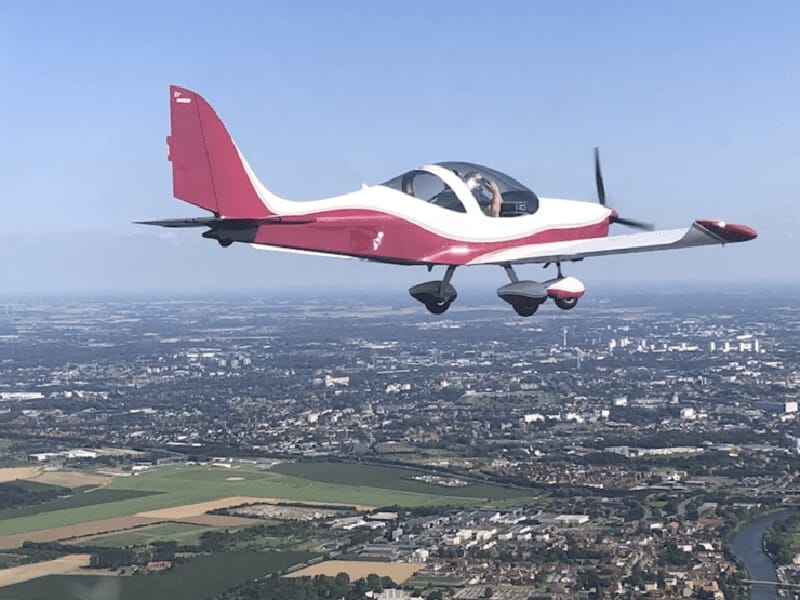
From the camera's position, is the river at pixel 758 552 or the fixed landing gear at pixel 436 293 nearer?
the fixed landing gear at pixel 436 293

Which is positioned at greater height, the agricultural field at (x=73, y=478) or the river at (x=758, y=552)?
the river at (x=758, y=552)

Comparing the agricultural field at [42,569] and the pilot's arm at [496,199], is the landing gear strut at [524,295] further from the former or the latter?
the agricultural field at [42,569]

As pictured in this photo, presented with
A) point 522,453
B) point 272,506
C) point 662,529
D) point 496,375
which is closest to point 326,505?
point 272,506

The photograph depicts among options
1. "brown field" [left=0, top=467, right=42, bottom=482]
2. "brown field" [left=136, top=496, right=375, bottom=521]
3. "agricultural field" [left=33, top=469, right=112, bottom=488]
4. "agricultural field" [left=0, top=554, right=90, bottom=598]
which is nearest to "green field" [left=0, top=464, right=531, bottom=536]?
"brown field" [left=136, top=496, right=375, bottom=521]

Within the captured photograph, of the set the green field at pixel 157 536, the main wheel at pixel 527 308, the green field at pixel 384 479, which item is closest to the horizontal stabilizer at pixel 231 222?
the main wheel at pixel 527 308

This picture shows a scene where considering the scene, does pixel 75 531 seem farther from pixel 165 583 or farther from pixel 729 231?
pixel 729 231

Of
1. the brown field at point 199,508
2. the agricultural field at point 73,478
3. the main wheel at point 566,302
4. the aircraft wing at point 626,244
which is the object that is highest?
the aircraft wing at point 626,244

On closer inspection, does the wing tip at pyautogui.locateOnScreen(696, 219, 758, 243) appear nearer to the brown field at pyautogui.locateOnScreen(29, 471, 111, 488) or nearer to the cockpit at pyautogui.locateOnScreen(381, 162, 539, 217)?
the cockpit at pyautogui.locateOnScreen(381, 162, 539, 217)

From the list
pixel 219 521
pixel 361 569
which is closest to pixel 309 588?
pixel 361 569
